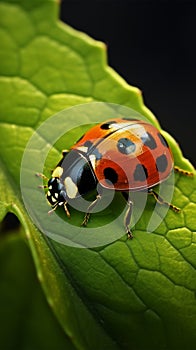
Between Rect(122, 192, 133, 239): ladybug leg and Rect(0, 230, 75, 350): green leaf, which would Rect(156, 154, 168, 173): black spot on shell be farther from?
Rect(0, 230, 75, 350): green leaf

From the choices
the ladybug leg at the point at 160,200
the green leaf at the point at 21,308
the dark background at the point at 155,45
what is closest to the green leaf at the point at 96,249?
the ladybug leg at the point at 160,200

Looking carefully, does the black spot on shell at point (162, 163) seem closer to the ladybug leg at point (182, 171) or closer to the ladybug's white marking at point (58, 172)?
the ladybug leg at point (182, 171)

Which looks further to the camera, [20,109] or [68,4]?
[68,4]

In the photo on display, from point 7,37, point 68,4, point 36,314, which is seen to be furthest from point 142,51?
point 36,314

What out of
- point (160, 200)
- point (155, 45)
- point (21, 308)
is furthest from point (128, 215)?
point (155, 45)

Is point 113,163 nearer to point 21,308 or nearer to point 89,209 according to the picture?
point 89,209

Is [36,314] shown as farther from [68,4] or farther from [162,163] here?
[68,4]
